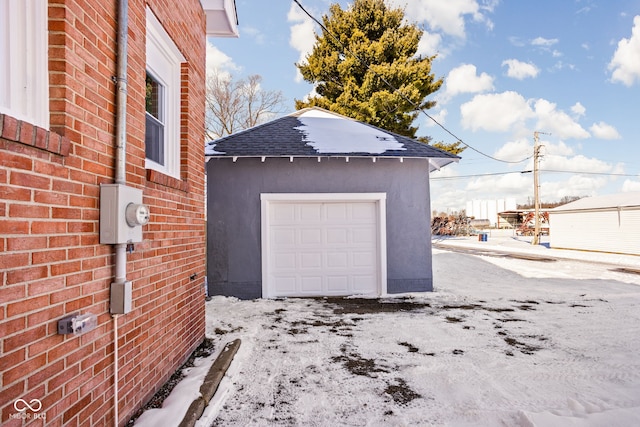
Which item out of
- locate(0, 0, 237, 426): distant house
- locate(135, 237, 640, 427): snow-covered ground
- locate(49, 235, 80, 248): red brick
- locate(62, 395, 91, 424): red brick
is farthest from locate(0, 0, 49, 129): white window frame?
locate(135, 237, 640, 427): snow-covered ground

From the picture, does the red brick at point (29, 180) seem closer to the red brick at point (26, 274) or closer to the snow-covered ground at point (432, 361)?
the red brick at point (26, 274)

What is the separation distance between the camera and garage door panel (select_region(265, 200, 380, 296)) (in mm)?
7145

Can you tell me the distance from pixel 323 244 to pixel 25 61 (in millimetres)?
5885

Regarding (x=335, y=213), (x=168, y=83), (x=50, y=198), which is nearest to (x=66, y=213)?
(x=50, y=198)

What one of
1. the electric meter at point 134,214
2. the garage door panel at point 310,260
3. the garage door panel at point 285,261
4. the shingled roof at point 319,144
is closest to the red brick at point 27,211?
the electric meter at point 134,214

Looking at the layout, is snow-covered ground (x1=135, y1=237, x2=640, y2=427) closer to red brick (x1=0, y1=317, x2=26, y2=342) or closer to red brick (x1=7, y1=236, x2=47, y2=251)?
red brick (x1=0, y1=317, x2=26, y2=342)

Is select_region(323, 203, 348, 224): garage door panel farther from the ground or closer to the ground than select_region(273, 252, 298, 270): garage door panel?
farther from the ground

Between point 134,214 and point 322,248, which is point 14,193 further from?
point 322,248

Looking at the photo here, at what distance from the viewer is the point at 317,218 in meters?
7.22

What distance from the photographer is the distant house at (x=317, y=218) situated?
703cm

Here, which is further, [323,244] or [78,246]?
[323,244]

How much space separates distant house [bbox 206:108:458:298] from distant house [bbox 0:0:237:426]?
366cm

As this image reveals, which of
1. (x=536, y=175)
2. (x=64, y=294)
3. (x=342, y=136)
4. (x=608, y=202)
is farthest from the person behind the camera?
(x=536, y=175)

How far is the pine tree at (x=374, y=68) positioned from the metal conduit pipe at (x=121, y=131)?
14.6 metres
